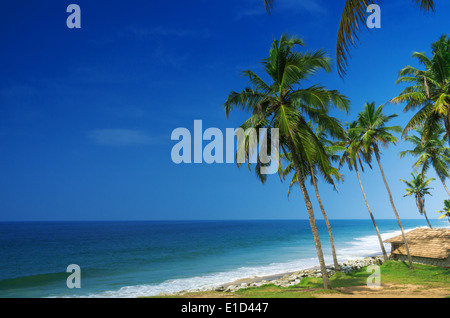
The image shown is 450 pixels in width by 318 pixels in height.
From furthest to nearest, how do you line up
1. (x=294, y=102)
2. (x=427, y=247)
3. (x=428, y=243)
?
(x=428, y=243) → (x=427, y=247) → (x=294, y=102)

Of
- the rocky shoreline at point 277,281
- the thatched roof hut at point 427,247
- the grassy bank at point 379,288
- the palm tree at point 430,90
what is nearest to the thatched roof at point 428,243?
the thatched roof hut at point 427,247

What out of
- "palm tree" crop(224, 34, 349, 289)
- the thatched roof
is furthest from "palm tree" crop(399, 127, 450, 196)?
"palm tree" crop(224, 34, 349, 289)

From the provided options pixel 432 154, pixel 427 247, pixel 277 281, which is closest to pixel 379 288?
pixel 277 281

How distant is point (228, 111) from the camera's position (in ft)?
42.8

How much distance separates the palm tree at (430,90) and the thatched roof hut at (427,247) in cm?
886

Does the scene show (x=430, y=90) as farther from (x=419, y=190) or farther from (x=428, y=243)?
(x=419, y=190)

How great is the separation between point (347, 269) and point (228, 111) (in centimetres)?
1684

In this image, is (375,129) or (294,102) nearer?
(294,102)

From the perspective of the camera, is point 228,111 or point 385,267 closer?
point 228,111

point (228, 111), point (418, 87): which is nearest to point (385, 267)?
point (418, 87)

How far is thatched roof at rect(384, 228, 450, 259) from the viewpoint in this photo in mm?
19145

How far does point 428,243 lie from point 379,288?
11216 millimetres

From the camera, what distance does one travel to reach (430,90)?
15.6 metres
